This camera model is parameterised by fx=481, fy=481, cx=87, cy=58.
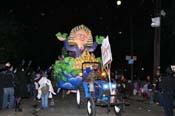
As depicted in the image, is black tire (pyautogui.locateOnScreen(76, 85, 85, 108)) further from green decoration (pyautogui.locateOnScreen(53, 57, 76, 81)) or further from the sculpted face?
the sculpted face

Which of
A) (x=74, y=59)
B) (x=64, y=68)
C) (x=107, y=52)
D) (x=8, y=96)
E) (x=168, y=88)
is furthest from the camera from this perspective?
(x=74, y=59)

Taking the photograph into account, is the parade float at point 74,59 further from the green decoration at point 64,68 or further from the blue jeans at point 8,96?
the blue jeans at point 8,96

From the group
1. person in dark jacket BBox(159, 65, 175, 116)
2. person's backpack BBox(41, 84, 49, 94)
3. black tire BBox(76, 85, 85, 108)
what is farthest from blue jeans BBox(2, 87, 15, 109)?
person in dark jacket BBox(159, 65, 175, 116)

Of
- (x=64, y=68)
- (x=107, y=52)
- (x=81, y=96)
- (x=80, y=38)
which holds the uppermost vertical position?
(x=80, y=38)

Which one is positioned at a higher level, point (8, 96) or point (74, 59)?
point (74, 59)

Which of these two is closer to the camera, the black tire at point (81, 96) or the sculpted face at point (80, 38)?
the black tire at point (81, 96)

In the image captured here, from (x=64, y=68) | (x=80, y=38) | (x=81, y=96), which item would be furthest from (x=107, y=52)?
(x=80, y=38)

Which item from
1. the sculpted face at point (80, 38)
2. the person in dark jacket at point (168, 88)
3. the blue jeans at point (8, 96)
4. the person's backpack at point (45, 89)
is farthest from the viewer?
the sculpted face at point (80, 38)

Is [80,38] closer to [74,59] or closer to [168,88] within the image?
[74,59]

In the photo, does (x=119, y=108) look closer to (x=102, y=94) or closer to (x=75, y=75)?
(x=102, y=94)

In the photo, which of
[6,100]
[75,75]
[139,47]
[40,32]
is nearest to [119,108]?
[6,100]

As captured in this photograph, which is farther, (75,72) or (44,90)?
(75,72)

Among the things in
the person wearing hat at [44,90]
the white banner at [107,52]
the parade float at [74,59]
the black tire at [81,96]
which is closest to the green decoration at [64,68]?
the parade float at [74,59]

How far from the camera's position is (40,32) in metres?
49.8
